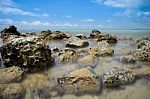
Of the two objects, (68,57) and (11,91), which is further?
(68,57)

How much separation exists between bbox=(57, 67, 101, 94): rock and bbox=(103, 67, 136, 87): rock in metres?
0.27

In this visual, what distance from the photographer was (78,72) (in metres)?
5.89

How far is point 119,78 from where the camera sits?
18.7 ft

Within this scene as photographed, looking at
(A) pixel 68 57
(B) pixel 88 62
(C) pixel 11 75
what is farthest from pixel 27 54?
(B) pixel 88 62

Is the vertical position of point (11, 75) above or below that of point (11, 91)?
above

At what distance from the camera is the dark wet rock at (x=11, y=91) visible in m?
4.81

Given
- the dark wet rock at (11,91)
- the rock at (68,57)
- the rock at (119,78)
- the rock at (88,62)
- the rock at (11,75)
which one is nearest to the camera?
the dark wet rock at (11,91)

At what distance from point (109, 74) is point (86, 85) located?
38.1 inches

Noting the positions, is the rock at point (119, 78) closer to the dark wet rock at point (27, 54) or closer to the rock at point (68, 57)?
the dark wet rock at point (27, 54)

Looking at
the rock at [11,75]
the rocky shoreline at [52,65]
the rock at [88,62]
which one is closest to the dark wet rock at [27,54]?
the rocky shoreline at [52,65]

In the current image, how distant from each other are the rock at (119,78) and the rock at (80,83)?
0.88 ft

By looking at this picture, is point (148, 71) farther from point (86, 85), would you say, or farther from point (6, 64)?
point (6, 64)

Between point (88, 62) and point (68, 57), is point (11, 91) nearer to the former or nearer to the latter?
point (88, 62)

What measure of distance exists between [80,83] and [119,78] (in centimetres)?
117
